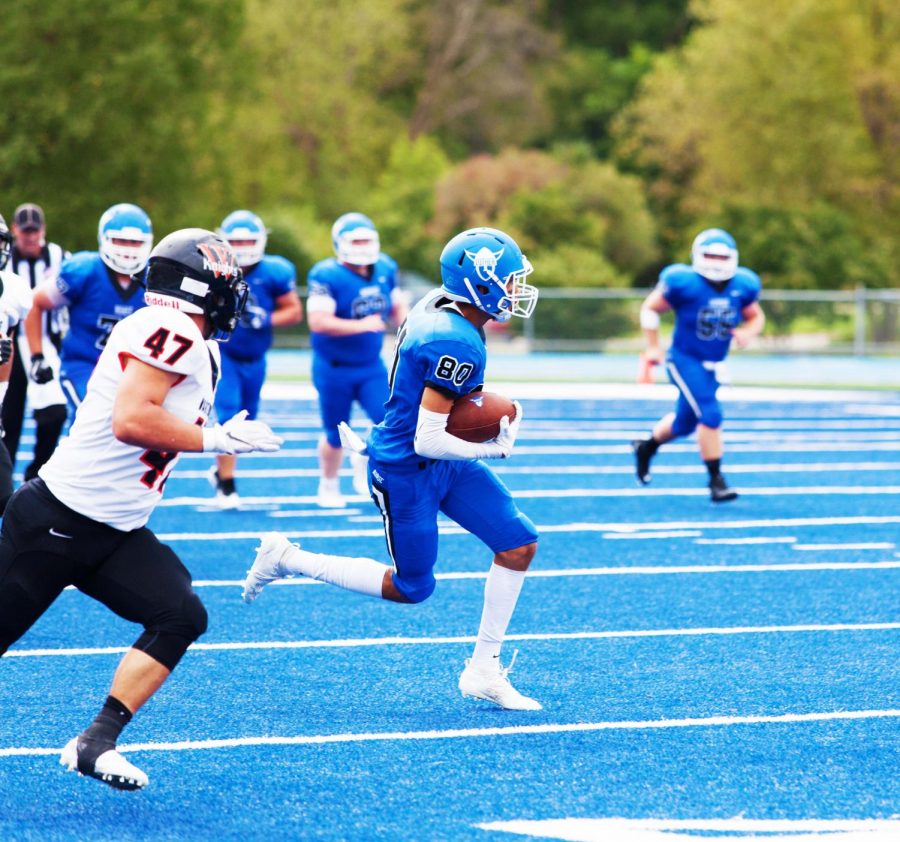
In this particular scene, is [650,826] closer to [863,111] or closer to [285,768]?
[285,768]

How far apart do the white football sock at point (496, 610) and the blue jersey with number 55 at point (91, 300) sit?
12.4ft

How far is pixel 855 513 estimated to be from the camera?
32.3ft

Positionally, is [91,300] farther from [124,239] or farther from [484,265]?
[484,265]

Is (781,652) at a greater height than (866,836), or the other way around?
(866,836)

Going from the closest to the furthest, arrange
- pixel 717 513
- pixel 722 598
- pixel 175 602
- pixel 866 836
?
1. pixel 866 836
2. pixel 175 602
3. pixel 722 598
4. pixel 717 513

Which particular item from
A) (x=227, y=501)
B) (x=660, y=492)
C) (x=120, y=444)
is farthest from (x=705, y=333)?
(x=120, y=444)

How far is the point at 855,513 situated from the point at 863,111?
2927 cm

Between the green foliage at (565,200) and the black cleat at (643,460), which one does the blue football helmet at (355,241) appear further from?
the green foliage at (565,200)

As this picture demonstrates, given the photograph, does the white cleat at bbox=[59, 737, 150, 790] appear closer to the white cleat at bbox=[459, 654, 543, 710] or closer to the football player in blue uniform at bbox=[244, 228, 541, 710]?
the football player in blue uniform at bbox=[244, 228, 541, 710]

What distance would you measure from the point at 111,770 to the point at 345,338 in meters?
6.07

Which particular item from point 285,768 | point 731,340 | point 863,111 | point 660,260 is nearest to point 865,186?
point 863,111

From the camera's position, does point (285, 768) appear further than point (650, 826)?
Yes

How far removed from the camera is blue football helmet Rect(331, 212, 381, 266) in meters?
9.80

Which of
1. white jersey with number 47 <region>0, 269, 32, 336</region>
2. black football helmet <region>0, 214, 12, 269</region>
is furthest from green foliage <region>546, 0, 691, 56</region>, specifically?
black football helmet <region>0, 214, 12, 269</region>
